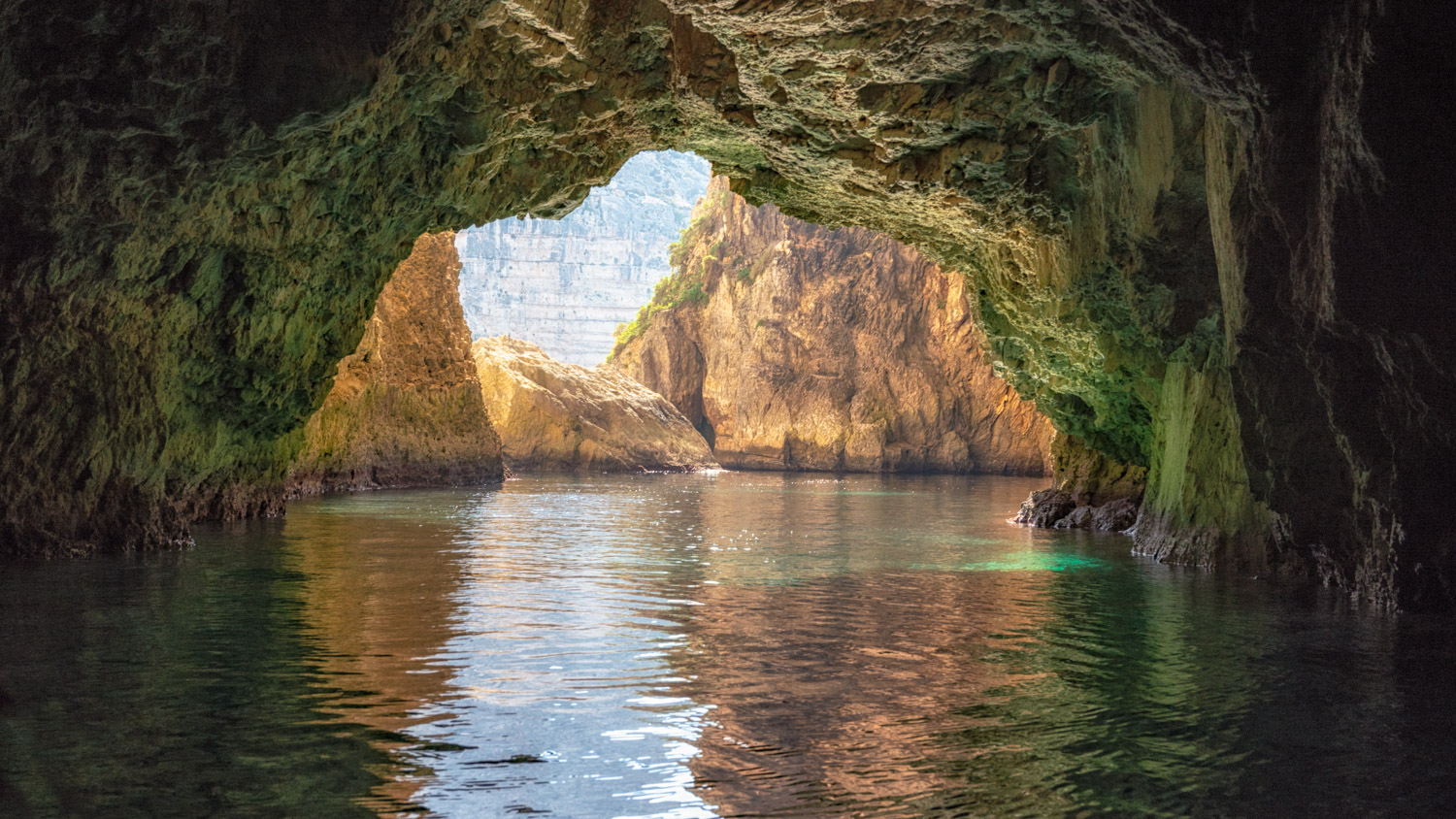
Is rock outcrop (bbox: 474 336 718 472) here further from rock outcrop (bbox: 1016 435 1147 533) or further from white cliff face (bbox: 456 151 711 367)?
white cliff face (bbox: 456 151 711 367)

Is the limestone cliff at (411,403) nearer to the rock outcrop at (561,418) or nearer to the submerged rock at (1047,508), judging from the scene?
the rock outcrop at (561,418)

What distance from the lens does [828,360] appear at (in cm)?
5356

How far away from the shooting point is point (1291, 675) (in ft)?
22.0

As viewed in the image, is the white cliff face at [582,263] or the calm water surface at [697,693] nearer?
the calm water surface at [697,693]

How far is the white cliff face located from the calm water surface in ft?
549

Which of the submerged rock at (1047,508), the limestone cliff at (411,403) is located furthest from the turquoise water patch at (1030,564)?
the limestone cliff at (411,403)

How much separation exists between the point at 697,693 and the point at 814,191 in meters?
11.1

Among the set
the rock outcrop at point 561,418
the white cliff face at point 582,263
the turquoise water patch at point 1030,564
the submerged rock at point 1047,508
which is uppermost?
the white cliff face at point 582,263

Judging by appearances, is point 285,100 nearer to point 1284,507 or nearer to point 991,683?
point 991,683

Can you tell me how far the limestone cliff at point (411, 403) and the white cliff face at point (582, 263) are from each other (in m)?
144

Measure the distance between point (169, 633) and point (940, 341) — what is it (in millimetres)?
45588

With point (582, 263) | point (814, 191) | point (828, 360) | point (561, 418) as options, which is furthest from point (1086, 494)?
point (582, 263)

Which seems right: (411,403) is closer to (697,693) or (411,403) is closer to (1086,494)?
(1086,494)

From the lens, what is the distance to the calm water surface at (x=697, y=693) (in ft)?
14.1
